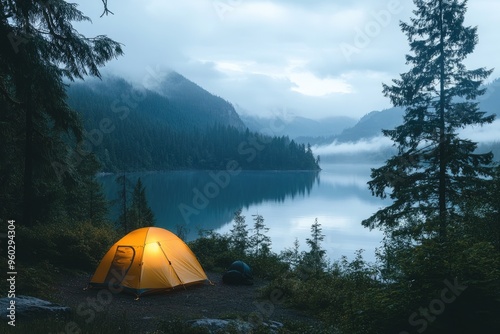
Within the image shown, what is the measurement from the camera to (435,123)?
13922mm

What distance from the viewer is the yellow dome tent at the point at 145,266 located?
1072 centimetres

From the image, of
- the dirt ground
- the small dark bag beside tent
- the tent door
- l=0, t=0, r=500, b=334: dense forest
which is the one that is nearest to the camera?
l=0, t=0, r=500, b=334: dense forest

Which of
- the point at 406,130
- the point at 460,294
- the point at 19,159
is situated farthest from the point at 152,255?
the point at 406,130

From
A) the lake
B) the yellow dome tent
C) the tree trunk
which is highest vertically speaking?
the tree trunk

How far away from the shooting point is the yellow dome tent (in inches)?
422

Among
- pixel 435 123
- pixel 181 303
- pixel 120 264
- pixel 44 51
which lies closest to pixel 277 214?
pixel 435 123

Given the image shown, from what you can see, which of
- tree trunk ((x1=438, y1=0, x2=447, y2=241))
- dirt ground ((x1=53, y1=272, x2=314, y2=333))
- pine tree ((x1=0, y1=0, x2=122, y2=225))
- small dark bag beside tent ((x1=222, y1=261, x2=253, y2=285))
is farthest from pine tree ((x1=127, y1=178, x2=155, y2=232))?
tree trunk ((x1=438, y1=0, x2=447, y2=241))

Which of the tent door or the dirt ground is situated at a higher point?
the tent door

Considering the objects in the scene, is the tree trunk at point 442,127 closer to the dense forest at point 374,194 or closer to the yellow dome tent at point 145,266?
the dense forest at point 374,194

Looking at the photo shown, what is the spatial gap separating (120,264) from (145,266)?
0.74m

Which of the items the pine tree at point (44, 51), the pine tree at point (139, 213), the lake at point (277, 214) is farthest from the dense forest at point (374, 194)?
the lake at point (277, 214)

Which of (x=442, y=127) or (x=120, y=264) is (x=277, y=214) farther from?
(x=120, y=264)

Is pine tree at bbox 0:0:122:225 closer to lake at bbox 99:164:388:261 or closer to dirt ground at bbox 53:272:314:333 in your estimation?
dirt ground at bbox 53:272:314:333

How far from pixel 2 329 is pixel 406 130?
13.1 meters
